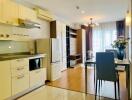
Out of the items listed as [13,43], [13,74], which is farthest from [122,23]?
[13,74]

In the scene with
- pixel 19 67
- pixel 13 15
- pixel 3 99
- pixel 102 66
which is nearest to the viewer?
pixel 3 99

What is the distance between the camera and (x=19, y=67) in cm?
301

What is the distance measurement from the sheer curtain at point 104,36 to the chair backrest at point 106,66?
561 cm

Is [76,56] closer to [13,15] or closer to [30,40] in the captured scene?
[30,40]

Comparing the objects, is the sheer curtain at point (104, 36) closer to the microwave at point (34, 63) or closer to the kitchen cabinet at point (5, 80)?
the microwave at point (34, 63)

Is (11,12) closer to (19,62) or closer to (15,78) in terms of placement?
(19,62)

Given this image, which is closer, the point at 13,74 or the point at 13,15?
the point at 13,74

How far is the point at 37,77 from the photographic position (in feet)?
12.0

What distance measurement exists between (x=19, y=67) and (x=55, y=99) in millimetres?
1063

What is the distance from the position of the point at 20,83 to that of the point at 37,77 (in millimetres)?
Answer: 674

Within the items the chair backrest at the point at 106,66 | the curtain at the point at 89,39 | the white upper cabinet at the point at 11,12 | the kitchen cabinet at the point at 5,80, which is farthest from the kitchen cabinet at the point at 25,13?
the curtain at the point at 89,39

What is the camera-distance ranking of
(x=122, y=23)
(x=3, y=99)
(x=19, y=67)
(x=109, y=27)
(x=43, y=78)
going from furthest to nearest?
1. (x=109, y=27)
2. (x=122, y=23)
3. (x=43, y=78)
4. (x=19, y=67)
5. (x=3, y=99)

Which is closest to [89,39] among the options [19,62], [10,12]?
[10,12]

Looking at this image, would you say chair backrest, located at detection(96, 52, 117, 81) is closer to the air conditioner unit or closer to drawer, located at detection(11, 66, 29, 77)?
→ drawer, located at detection(11, 66, 29, 77)
